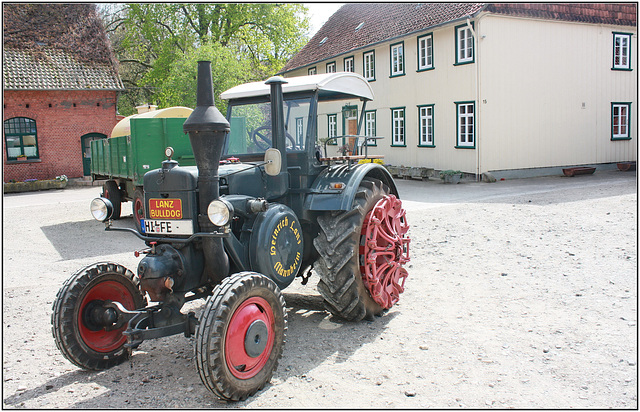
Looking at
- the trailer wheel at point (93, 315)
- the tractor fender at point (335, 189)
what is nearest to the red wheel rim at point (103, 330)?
the trailer wheel at point (93, 315)

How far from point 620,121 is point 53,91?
80.6 ft

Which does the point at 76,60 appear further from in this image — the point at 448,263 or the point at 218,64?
the point at 448,263

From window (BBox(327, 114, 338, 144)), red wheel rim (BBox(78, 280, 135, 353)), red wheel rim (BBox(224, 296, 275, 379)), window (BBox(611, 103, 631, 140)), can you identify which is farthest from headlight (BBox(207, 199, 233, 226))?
window (BBox(611, 103, 631, 140))

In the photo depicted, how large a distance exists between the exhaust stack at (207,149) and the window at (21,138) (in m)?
24.2

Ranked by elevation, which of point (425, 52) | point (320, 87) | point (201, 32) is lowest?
point (320, 87)

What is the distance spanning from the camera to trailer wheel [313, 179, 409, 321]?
5160 mm

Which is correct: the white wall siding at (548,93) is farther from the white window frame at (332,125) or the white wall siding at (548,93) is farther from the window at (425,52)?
the white window frame at (332,125)

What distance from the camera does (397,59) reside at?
23297 millimetres

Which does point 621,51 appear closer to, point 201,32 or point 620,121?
point 620,121

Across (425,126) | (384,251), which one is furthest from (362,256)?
(425,126)

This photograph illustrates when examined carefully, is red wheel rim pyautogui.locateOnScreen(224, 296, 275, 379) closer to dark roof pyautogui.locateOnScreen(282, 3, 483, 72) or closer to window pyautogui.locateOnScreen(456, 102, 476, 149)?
window pyautogui.locateOnScreen(456, 102, 476, 149)

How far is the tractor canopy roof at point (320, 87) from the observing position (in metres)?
5.48

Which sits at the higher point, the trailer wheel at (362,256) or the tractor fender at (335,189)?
the tractor fender at (335,189)

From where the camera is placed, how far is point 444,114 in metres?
20.4
